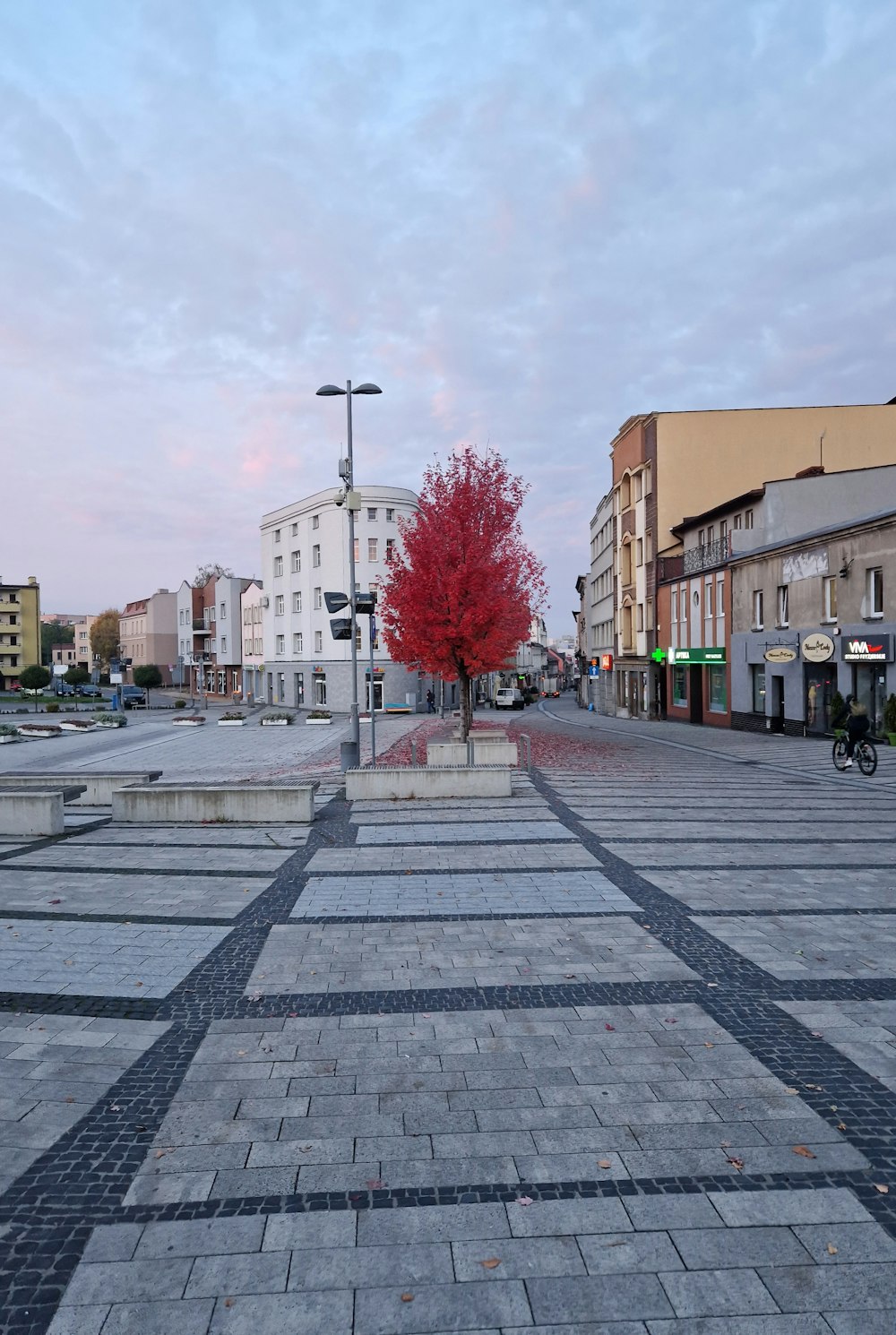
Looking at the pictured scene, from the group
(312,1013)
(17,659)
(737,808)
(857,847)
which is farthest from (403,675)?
(17,659)

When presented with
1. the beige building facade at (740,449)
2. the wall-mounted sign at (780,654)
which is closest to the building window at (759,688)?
the wall-mounted sign at (780,654)

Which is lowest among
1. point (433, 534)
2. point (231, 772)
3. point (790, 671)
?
point (231, 772)

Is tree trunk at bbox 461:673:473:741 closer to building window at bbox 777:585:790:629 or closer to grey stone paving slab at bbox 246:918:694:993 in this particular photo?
building window at bbox 777:585:790:629

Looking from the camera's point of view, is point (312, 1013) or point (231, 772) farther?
point (231, 772)

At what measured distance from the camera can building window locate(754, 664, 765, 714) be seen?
31141 mm

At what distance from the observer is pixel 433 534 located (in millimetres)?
22469

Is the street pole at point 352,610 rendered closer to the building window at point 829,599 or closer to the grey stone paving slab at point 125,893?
the grey stone paving slab at point 125,893

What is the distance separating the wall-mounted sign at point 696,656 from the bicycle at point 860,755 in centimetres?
1602

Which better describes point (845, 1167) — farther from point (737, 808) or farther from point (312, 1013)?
point (737, 808)

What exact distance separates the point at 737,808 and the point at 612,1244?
37.3ft

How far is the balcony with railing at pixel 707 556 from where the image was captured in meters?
35.0

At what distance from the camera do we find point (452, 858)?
1002cm

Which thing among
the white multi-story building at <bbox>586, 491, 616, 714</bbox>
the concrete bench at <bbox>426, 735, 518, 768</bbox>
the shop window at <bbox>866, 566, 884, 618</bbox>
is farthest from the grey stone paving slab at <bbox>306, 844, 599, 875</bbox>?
the white multi-story building at <bbox>586, 491, 616, 714</bbox>

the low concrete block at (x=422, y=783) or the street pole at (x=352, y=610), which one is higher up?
the street pole at (x=352, y=610)
